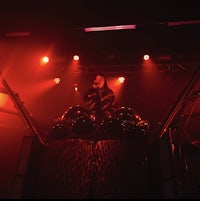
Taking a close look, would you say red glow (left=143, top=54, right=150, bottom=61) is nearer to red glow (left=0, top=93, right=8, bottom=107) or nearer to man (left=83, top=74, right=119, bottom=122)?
man (left=83, top=74, right=119, bottom=122)

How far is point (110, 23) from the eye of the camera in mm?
4984

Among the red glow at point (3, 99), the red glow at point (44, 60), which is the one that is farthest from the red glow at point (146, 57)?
the red glow at point (3, 99)

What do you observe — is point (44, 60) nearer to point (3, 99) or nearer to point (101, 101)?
point (3, 99)

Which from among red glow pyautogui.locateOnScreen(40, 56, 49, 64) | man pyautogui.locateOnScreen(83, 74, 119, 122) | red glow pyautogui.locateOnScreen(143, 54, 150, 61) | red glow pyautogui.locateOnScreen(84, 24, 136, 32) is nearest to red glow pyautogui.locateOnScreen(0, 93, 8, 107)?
red glow pyautogui.locateOnScreen(40, 56, 49, 64)

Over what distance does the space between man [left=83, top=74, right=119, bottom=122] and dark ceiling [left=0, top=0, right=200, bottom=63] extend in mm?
1132

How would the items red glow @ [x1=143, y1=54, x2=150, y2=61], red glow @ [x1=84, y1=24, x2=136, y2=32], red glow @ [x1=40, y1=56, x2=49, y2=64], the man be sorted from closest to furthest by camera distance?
the man → red glow @ [x1=84, y1=24, x2=136, y2=32] → red glow @ [x1=143, y1=54, x2=150, y2=61] → red glow @ [x1=40, y1=56, x2=49, y2=64]

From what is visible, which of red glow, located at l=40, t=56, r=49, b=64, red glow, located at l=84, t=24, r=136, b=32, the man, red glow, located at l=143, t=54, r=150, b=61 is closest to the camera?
the man

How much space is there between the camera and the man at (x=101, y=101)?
4.69 metres

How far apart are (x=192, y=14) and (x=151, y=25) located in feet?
2.42

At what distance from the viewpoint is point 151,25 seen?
4984 millimetres

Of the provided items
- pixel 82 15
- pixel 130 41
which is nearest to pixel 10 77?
pixel 82 15

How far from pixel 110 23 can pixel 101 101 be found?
1.48 meters

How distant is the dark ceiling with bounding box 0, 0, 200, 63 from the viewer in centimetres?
472

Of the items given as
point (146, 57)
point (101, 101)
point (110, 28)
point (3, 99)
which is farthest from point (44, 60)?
point (146, 57)
